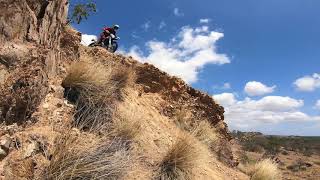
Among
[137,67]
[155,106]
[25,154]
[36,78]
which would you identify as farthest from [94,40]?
[25,154]

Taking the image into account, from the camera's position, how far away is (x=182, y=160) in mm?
8352

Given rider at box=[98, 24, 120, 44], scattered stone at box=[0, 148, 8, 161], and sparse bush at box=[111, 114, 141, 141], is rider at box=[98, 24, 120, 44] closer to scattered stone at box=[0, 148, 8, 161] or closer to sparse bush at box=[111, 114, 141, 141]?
sparse bush at box=[111, 114, 141, 141]

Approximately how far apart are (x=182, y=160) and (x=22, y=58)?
3.59 m

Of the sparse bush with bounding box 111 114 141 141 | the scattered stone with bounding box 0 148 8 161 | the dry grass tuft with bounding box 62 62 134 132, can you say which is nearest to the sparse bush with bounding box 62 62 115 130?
the dry grass tuft with bounding box 62 62 134 132

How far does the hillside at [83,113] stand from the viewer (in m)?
5.57

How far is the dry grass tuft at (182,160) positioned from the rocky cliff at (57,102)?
127 mm

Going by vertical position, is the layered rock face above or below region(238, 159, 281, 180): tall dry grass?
above

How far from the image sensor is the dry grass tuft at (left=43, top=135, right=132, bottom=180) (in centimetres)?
524

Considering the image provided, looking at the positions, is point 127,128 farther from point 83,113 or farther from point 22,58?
point 22,58

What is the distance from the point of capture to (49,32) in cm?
788

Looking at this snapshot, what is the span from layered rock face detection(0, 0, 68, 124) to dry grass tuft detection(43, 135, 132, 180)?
1047mm

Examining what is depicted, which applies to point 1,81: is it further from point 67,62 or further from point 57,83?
point 67,62

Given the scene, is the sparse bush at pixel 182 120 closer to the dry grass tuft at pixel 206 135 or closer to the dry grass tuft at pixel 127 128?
the dry grass tuft at pixel 206 135

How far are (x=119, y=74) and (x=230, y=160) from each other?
4645mm
